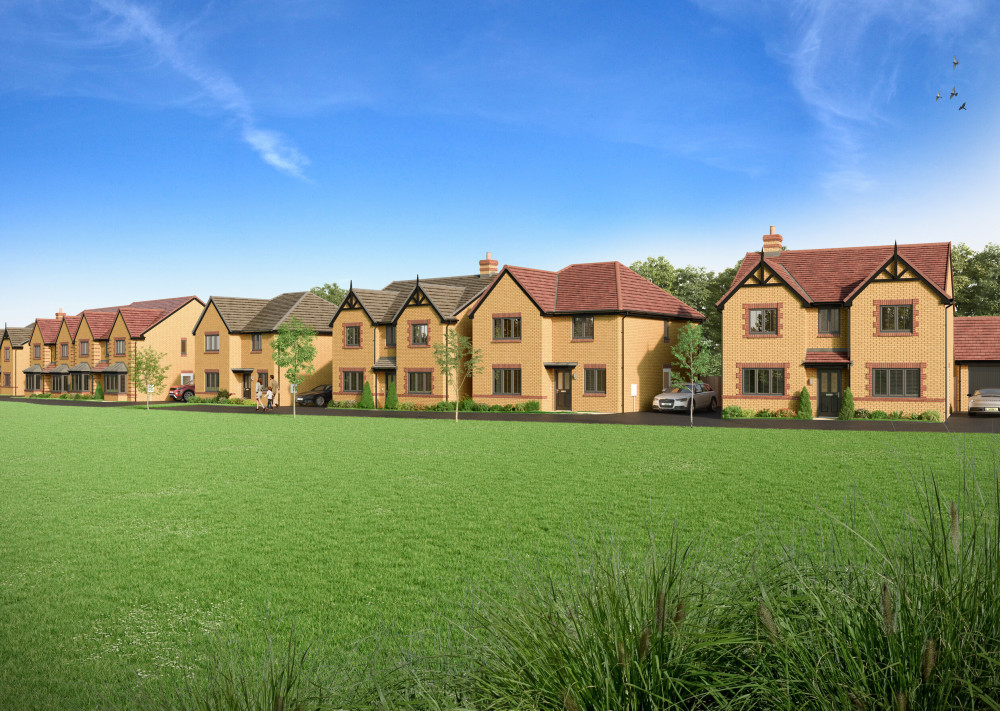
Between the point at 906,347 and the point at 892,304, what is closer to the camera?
the point at 906,347

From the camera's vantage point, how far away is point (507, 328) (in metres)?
49.0

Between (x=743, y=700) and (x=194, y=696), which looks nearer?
(x=743, y=700)

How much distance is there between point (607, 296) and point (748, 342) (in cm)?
960

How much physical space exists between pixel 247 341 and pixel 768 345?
4328cm

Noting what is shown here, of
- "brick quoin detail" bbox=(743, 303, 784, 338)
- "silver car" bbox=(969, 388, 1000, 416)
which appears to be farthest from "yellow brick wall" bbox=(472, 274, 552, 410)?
"silver car" bbox=(969, 388, 1000, 416)

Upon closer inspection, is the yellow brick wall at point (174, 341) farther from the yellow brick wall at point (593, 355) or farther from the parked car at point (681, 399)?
the parked car at point (681, 399)

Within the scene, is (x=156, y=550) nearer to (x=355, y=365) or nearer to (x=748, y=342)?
(x=748, y=342)

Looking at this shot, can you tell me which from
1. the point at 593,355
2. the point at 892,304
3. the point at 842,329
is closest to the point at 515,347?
the point at 593,355

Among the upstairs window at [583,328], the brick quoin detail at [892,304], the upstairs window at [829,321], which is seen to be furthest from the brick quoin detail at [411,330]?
the brick quoin detail at [892,304]

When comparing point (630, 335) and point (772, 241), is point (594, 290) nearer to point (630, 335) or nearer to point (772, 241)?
point (630, 335)

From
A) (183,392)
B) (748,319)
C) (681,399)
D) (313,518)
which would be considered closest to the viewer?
(313,518)

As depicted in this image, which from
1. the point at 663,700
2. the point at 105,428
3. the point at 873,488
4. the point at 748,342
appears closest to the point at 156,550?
the point at 663,700

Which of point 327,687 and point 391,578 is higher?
point 327,687

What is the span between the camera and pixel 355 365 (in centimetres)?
5662
